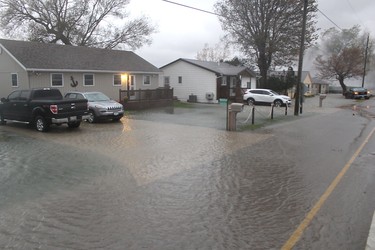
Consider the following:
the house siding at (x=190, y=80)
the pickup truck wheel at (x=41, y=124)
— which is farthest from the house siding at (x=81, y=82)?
the pickup truck wheel at (x=41, y=124)

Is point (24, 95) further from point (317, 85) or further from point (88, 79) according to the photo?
point (317, 85)

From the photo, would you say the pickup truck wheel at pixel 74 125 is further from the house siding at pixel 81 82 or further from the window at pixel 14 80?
the window at pixel 14 80

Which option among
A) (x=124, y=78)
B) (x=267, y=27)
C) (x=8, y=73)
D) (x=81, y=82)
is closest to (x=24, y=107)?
(x=81, y=82)

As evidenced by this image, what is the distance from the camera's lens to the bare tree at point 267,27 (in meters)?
39.2

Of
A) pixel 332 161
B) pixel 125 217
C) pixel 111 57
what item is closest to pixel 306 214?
pixel 125 217

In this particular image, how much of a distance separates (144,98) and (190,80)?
920cm

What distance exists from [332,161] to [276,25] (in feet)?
109

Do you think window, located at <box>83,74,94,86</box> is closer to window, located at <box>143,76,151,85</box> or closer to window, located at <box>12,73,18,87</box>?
window, located at <box>12,73,18,87</box>

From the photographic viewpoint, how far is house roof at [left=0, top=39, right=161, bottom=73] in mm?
24375

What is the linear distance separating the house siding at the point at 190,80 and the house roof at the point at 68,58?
344 cm

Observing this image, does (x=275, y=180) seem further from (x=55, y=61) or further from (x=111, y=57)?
(x=111, y=57)

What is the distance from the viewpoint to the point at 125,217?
5387mm

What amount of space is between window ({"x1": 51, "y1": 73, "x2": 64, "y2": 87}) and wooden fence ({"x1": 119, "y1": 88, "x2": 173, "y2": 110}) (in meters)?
4.57

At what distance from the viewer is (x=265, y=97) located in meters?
33.2
